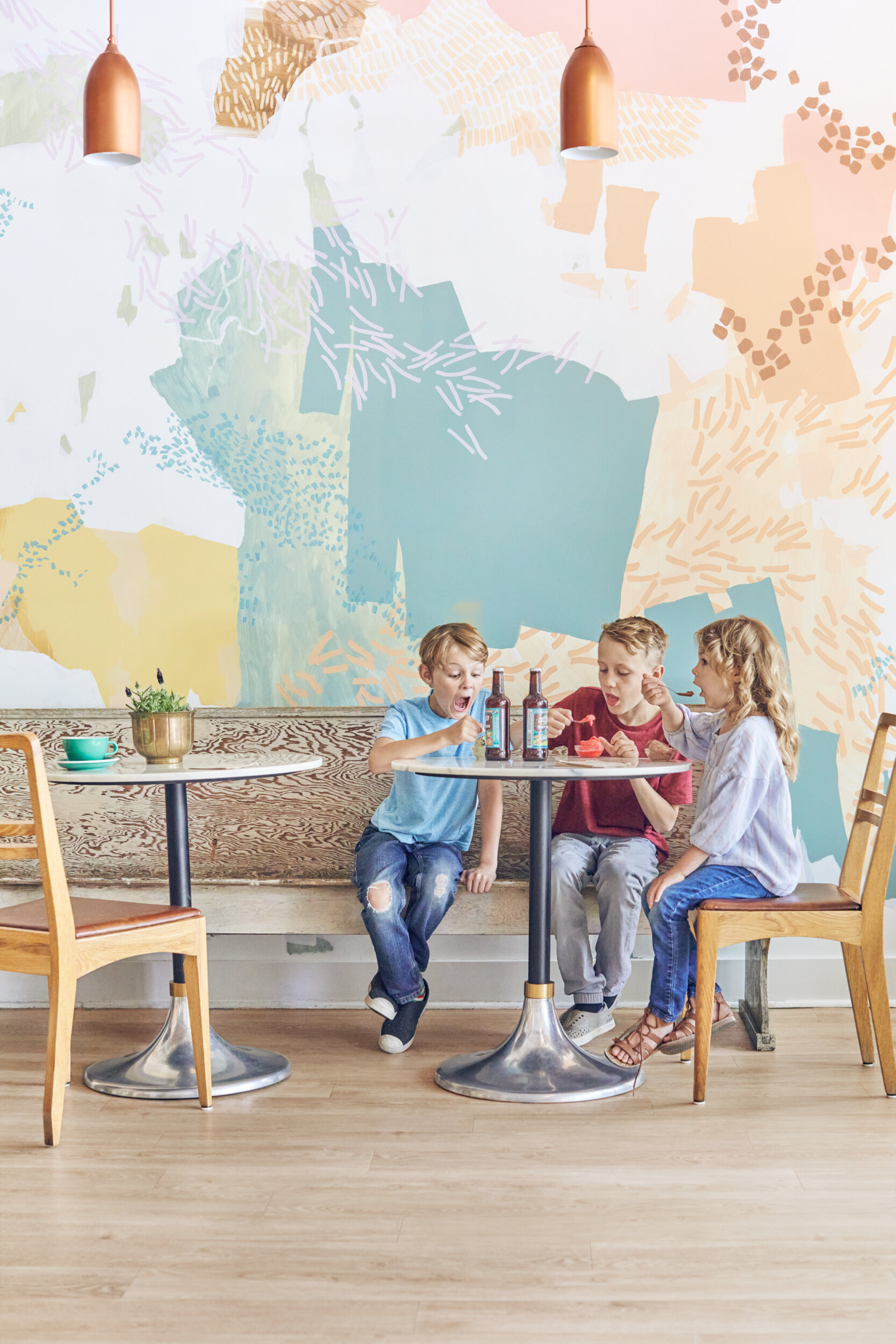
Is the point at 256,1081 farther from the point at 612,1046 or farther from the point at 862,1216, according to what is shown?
the point at 862,1216

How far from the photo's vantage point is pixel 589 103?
241 centimetres

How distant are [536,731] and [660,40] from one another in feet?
6.84

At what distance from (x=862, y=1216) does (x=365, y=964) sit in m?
1.65

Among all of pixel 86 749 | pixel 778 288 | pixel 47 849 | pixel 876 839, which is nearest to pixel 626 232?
pixel 778 288

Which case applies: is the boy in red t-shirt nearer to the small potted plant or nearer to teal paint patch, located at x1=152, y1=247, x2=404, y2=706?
teal paint patch, located at x1=152, y1=247, x2=404, y2=706

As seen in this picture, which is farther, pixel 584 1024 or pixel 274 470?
pixel 274 470

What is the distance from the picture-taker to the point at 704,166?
3303mm

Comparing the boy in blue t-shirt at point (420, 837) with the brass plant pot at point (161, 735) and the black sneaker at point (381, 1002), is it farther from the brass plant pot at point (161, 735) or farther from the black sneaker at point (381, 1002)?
the brass plant pot at point (161, 735)

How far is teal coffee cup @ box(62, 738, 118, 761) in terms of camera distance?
252cm

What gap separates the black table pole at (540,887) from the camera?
2.62 m

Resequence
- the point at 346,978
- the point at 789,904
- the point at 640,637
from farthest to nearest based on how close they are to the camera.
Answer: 1. the point at 346,978
2. the point at 640,637
3. the point at 789,904

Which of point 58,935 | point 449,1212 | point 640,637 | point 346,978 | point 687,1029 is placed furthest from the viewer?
point 346,978

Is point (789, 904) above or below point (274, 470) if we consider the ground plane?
below

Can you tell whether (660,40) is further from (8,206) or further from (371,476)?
(8,206)
